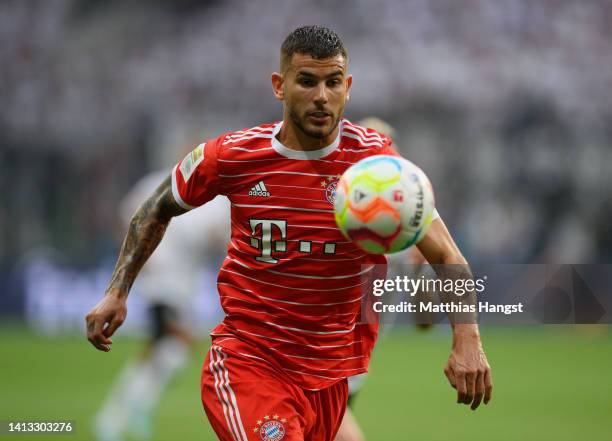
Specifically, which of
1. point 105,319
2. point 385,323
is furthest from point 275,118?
point 105,319

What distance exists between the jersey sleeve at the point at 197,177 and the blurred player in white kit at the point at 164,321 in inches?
192

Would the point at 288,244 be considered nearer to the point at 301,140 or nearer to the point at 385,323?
the point at 301,140

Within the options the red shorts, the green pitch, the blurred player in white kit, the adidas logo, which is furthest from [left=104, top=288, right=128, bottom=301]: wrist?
the blurred player in white kit

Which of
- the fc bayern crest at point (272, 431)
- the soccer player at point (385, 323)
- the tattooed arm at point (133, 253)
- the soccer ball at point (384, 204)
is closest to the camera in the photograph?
the soccer ball at point (384, 204)

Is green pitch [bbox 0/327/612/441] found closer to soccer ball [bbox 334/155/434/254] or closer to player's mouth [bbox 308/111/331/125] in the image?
player's mouth [bbox 308/111/331/125]

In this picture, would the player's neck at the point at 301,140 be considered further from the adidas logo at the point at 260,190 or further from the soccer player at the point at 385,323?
the soccer player at the point at 385,323

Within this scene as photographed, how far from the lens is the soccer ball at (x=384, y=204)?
4.18m

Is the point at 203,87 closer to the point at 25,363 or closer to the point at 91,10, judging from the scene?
the point at 91,10

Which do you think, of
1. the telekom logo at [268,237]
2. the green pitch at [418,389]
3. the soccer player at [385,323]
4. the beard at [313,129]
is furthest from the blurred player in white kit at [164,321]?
the beard at [313,129]

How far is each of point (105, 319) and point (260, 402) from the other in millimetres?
865

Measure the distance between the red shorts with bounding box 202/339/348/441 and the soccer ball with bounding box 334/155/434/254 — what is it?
88 centimetres

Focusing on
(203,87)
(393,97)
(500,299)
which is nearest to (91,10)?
(203,87)

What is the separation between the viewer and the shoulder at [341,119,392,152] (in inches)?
192

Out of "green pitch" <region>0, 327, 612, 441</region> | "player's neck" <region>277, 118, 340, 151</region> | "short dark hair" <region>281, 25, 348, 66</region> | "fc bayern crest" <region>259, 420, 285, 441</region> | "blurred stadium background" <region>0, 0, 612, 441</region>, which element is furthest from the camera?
"blurred stadium background" <region>0, 0, 612, 441</region>
